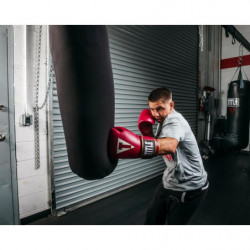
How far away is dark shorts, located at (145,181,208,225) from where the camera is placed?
1.37 metres

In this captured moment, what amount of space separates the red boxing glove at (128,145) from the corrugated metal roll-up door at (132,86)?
1835 millimetres

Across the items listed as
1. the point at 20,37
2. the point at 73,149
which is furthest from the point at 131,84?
the point at 73,149

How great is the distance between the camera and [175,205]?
1.41 m

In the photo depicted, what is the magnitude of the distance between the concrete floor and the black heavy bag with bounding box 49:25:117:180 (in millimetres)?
1908

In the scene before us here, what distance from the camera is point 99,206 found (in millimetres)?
2639

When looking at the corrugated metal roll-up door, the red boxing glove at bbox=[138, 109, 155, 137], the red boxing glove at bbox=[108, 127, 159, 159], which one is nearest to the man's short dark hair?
the red boxing glove at bbox=[138, 109, 155, 137]

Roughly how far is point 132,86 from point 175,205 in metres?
2.38

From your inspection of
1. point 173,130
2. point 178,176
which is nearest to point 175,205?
point 178,176

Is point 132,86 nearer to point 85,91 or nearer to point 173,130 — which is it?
point 173,130

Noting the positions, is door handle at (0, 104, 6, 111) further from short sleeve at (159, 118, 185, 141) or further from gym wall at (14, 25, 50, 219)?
short sleeve at (159, 118, 185, 141)

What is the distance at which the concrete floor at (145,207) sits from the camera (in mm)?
2236

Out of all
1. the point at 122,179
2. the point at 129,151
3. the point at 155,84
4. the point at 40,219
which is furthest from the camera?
the point at 155,84

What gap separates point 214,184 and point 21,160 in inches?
133

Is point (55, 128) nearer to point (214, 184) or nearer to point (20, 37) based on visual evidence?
point (20, 37)
